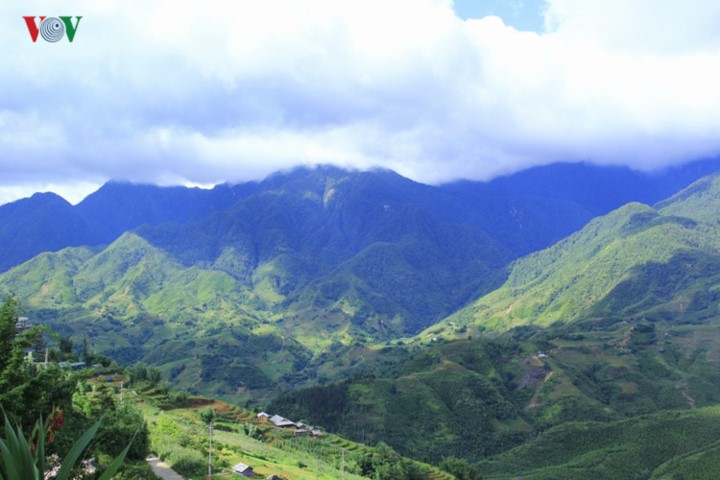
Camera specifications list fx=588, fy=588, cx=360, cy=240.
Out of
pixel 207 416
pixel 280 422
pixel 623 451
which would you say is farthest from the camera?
pixel 280 422

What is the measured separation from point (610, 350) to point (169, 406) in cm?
13799

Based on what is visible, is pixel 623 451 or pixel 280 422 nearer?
pixel 623 451

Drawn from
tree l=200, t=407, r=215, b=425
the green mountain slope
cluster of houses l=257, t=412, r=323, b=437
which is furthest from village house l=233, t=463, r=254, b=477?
the green mountain slope

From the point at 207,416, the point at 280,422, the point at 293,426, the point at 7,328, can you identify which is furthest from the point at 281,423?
the point at 7,328

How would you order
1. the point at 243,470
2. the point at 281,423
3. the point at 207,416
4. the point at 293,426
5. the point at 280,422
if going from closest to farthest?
the point at 243,470 → the point at 207,416 → the point at 281,423 → the point at 280,422 → the point at 293,426

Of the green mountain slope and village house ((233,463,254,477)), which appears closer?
village house ((233,463,254,477))

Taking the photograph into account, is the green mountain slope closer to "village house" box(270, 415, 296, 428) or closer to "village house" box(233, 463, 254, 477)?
"village house" box(270, 415, 296, 428)

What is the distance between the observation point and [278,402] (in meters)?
149

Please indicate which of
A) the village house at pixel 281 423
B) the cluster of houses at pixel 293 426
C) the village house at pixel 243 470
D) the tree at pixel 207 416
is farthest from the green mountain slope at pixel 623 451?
the village house at pixel 243 470

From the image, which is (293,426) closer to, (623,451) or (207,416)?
(207,416)

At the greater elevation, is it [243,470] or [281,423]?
[243,470]

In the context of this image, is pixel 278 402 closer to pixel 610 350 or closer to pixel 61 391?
pixel 610 350

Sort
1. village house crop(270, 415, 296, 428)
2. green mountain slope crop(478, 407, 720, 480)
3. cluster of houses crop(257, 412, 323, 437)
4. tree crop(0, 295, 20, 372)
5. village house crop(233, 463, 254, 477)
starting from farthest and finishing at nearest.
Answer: village house crop(270, 415, 296, 428) → cluster of houses crop(257, 412, 323, 437) → green mountain slope crop(478, 407, 720, 480) → village house crop(233, 463, 254, 477) → tree crop(0, 295, 20, 372)

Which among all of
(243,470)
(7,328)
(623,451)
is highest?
(7,328)
